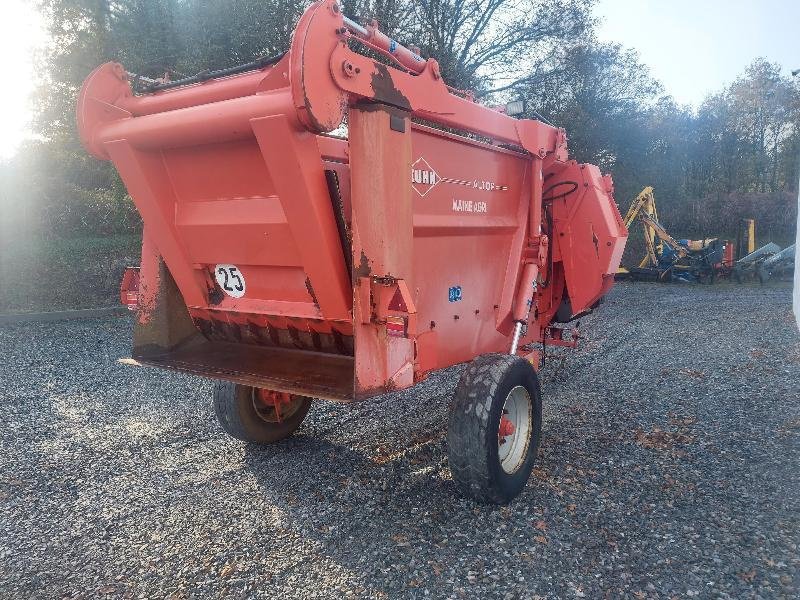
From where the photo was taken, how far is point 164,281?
4.20m

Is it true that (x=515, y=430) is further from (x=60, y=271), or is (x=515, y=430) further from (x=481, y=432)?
(x=60, y=271)

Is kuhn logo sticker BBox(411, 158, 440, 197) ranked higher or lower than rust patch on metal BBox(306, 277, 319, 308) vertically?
higher

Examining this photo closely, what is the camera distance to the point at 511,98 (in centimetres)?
1889

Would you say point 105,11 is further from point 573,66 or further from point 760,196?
point 760,196

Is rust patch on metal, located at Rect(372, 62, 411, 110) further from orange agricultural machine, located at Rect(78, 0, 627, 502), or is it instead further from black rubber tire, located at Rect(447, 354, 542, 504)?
black rubber tire, located at Rect(447, 354, 542, 504)

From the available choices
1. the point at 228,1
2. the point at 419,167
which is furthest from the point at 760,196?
the point at 419,167

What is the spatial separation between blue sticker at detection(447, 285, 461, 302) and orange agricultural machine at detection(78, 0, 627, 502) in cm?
1

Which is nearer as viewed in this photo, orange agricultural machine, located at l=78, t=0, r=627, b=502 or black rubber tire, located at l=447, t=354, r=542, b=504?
orange agricultural machine, located at l=78, t=0, r=627, b=502

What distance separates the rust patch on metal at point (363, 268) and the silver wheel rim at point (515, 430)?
1.30 metres

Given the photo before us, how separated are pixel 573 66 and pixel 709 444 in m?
17.2

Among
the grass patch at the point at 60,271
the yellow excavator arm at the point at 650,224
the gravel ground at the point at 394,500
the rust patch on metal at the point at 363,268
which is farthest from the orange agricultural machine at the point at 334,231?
the yellow excavator arm at the point at 650,224

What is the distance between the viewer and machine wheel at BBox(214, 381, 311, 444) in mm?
4598

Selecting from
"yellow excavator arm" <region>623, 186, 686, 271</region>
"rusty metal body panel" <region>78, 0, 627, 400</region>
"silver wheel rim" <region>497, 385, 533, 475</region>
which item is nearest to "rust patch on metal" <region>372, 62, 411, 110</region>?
"rusty metal body panel" <region>78, 0, 627, 400</region>

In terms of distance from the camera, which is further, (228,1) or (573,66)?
(573,66)
